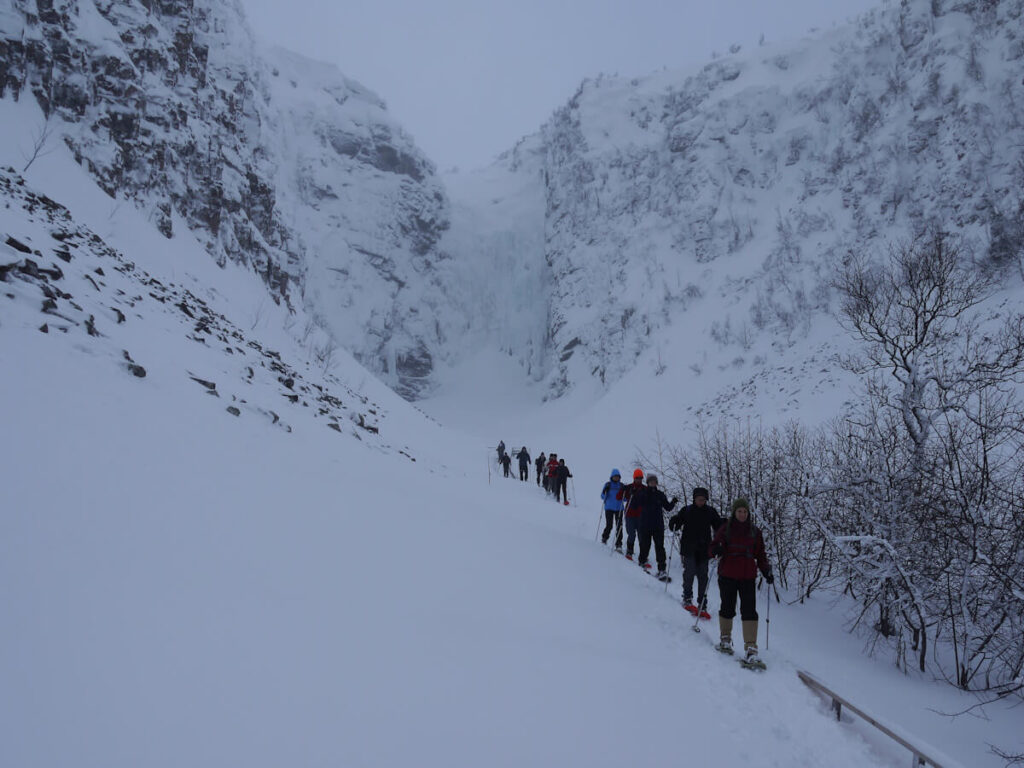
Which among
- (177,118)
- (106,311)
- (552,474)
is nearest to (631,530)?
(552,474)

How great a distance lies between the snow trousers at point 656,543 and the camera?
8.00 m

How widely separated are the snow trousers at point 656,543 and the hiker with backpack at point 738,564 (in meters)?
2.18

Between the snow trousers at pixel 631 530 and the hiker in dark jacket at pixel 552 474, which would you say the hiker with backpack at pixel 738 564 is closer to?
the snow trousers at pixel 631 530

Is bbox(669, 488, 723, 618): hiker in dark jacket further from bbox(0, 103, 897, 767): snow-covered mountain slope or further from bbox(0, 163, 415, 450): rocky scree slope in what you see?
bbox(0, 163, 415, 450): rocky scree slope

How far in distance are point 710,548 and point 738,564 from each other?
313mm

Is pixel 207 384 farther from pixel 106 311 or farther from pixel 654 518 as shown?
pixel 654 518

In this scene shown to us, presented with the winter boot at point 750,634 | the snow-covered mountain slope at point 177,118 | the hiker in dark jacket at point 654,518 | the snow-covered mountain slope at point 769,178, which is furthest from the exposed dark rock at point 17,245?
the snow-covered mountain slope at point 769,178

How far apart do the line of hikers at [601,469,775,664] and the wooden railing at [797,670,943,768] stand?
0.48m

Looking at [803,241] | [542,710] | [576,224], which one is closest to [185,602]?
[542,710]

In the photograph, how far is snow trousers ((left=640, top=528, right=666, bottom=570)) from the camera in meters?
8.00

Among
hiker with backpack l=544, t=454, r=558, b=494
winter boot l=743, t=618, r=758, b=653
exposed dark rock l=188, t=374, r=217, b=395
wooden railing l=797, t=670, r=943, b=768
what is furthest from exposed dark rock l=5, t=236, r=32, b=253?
hiker with backpack l=544, t=454, r=558, b=494

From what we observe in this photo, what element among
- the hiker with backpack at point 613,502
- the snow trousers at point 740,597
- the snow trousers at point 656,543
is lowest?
the snow trousers at point 740,597

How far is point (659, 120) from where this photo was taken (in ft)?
181

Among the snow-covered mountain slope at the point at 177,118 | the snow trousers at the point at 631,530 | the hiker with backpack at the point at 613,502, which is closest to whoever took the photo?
the snow trousers at the point at 631,530
